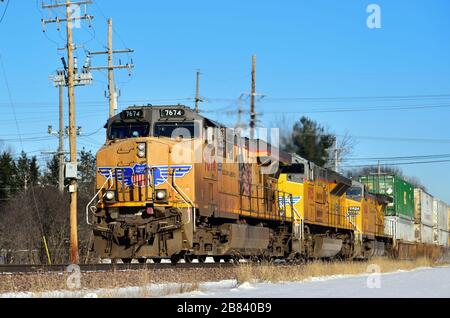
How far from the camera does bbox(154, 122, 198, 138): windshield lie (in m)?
17.3

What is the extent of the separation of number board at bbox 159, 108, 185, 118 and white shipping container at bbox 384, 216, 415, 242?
23.0 meters

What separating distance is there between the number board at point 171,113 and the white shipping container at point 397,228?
75.5 ft

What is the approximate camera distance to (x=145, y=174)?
16.8 meters

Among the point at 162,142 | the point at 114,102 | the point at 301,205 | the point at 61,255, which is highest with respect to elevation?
the point at 114,102

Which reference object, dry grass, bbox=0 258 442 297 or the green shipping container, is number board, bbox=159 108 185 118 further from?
the green shipping container

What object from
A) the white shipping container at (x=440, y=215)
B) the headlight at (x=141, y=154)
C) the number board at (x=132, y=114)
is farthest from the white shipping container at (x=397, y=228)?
the headlight at (x=141, y=154)

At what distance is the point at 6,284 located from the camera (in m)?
11.9

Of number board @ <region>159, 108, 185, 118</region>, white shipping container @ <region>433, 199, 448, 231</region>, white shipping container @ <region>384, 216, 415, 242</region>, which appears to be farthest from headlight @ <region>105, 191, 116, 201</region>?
white shipping container @ <region>433, 199, 448, 231</region>

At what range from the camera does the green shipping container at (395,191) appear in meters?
39.4

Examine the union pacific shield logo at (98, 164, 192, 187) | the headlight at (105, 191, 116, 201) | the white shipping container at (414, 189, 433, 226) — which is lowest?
the white shipping container at (414, 189, 433, 226)

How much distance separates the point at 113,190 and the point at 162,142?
1.72 m

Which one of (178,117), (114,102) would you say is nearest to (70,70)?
(114,102)

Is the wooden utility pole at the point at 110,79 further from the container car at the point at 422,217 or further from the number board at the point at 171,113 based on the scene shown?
the container car at the point at 422,217

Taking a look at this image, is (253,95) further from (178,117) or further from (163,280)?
(163,280)
